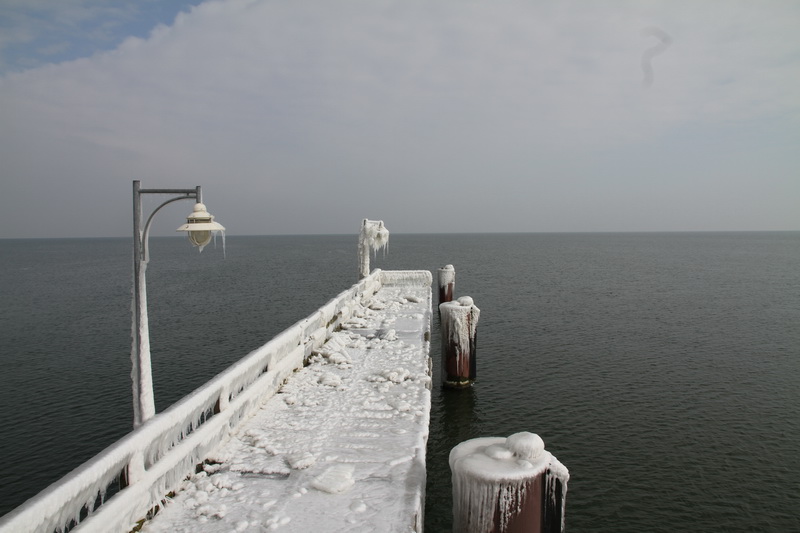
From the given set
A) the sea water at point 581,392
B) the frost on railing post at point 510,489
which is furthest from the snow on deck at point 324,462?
the sea water at point 581,392

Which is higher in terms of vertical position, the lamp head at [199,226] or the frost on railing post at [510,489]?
the lamp head at [199,226]

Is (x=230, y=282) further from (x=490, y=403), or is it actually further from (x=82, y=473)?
(x=82, y=473)

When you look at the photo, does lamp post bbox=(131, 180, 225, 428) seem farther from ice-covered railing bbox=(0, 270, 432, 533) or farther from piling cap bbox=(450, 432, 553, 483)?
piling cap bbox=(450, 432, 553, 483)

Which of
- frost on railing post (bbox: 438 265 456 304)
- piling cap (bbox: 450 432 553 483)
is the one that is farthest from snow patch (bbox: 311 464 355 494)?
frost on railing post (bbox: 438 265 456 304)

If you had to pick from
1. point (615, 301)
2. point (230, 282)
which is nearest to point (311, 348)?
point (615, 301)

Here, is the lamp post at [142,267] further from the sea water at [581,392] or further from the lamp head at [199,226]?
the sea water at [581,392]

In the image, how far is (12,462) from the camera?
42.4ft

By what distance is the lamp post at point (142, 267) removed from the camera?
24.0ft

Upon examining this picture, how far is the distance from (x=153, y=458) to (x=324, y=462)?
2.15 metres

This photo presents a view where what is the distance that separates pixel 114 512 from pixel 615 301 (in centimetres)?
3672

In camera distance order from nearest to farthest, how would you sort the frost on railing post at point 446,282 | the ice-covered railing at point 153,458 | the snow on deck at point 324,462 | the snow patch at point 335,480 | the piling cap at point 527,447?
1. the ice-covered railing at point 153,458
2. the snow on deck at point 324,462
3. the piling cap at point 527,447
4. the snow patch at point 335,480
5. the frost on railing post at point 446,282

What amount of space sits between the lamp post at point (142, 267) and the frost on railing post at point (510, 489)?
181 inches

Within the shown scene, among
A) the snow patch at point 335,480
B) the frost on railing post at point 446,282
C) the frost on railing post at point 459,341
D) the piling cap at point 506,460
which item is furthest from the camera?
the frost on railing post at point 446,282

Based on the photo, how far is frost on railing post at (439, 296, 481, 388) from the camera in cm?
1555
